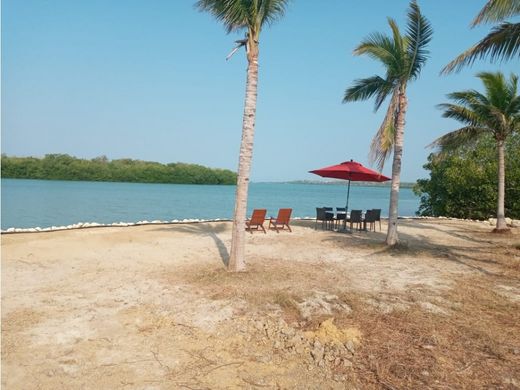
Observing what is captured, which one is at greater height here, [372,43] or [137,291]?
[372,43]

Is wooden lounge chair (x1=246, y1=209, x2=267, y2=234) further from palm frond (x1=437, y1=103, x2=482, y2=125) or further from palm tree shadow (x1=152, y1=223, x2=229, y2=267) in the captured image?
palm frond (x1=437, y1=103, x2=482, y2=125)

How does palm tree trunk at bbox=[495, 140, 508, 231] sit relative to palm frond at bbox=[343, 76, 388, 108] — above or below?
below

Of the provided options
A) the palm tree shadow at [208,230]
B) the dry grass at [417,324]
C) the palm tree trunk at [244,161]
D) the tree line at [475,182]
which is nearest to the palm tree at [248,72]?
the palm tree trunk at [244,161]

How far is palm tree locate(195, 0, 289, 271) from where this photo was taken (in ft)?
21.6

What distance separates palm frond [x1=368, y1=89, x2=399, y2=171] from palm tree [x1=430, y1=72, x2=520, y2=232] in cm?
468

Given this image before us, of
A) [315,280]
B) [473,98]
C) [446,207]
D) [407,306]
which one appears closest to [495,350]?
[407,306]

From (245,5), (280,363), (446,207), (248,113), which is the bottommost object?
(280,363)

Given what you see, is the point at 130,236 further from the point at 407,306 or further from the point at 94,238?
the point at 407,306

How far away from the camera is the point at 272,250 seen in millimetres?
9211

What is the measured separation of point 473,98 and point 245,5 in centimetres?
978

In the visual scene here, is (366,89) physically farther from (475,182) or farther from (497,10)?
(475,182)

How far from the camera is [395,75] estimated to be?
9.99 m

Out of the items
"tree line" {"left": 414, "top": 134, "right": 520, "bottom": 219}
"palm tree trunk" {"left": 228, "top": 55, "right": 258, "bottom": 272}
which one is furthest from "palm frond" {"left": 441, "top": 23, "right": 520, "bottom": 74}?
"tree line" {"left": 414, "top": 134, "right": 520, "bottom": 219}

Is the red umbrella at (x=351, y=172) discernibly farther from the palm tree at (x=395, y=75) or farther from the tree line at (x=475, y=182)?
the tree line at (x=475, y=182)
